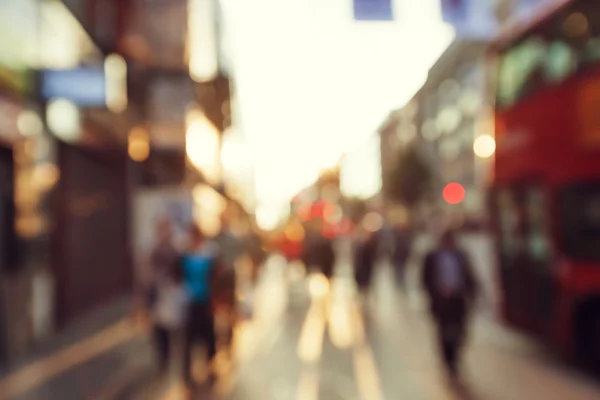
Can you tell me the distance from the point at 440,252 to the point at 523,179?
203 centimetres

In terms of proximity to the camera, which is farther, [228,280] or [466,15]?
[466,15]

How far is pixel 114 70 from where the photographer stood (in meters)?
16.8

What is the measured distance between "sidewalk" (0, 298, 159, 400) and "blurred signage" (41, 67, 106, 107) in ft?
12.0

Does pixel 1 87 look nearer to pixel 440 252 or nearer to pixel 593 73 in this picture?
pixel 440 252

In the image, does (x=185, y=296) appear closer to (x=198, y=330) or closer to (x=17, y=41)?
(x=198, y=330)

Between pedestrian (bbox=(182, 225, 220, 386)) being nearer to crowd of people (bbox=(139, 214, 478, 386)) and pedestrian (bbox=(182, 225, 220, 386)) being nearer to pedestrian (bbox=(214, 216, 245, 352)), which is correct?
crowd of people (bbox=(139, 214, 478, 386))

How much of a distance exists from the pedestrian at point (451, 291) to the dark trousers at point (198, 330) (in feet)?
8.55

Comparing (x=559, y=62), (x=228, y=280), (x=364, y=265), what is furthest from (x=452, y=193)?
(x=228, y=280)

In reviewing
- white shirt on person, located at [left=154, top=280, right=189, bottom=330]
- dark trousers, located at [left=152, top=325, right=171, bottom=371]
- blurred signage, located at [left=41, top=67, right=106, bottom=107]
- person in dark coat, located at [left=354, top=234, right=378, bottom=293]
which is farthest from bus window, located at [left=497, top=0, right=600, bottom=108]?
person in dark coat, located at [left=354, top=234, right=378, bottom=293]

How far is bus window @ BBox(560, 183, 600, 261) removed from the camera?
8.41 metres

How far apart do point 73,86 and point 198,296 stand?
4.92 metres

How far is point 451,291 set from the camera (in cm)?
895

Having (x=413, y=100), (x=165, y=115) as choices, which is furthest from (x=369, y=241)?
(x=413, y=100)

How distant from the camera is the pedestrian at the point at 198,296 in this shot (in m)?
8.23
